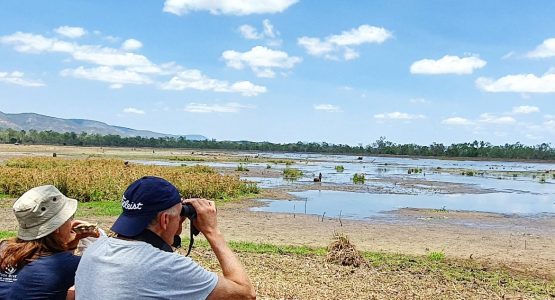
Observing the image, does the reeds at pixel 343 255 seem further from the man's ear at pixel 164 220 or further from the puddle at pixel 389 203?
the puddle at pixel 389 203

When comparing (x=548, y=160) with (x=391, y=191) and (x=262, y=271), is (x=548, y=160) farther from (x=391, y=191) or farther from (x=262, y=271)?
(x=262, y=271)

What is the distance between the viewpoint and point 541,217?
22328 mm

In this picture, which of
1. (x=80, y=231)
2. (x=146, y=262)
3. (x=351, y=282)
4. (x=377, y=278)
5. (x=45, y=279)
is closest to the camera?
(x=146, y=262)

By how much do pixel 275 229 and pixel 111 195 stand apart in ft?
23.9

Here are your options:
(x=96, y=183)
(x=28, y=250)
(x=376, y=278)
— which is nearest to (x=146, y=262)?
(x=28, y=250)

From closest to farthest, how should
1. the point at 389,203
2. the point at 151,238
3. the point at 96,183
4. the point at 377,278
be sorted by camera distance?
the point at 151,238, the point at 377,278, the point at 96,183, the point at 389,203

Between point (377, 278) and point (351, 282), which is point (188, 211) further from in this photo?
point (377, 278)

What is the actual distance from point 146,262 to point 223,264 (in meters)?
0.41

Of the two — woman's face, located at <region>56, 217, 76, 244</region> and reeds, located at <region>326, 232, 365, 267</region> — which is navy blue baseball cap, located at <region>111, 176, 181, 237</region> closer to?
woman's face, located at <region>56, 217, 76, 244</region>

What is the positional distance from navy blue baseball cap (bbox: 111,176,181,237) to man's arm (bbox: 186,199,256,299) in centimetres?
23

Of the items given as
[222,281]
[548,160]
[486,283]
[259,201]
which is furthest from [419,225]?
[548,160]

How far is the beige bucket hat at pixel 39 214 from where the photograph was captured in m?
2.73

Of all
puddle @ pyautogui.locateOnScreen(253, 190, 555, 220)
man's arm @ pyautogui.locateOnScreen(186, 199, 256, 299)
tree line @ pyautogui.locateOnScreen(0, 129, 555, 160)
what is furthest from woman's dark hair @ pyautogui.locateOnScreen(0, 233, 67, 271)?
tree line @ pyautogui.locateOnScreen(0, 129, 555, 160)

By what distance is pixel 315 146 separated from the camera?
166750 millimetres
